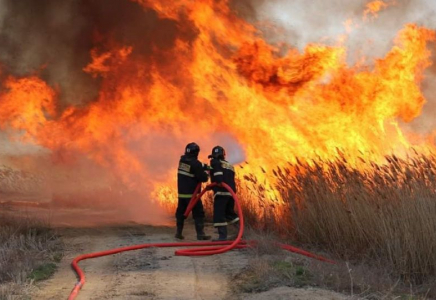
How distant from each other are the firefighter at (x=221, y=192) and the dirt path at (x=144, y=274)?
3.58 feet

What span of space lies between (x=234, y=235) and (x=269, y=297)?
4479mm

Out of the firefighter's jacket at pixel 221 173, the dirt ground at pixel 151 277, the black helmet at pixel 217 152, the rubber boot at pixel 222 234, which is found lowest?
the dirt ground at pixel 151 277

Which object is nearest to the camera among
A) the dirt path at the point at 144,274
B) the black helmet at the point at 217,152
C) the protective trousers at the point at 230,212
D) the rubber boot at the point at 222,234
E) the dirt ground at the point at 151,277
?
the dirt ground at the point at 151,277

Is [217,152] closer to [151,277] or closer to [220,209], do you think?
[220,209]

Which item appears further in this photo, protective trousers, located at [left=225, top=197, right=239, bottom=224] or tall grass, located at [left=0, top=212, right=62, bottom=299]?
protective trousers, located at [left=225, top=197, right=239, bottom=224]

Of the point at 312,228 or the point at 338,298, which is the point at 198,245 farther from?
the point at 338,298

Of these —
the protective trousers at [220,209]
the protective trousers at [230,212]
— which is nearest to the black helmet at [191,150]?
the protective trousers at [220,209]

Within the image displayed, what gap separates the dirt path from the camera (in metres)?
6.30

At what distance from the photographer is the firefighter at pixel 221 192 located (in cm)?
976

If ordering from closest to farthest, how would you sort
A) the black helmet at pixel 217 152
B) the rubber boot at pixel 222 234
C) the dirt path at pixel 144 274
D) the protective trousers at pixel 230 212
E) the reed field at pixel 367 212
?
the dirt path at pixel 144 274 → the reed field at pixel 367 212 → the rubber boot at pixel 222 234 → the black helmet at pixel 217 152 → the protective trousers at pixel 230 212

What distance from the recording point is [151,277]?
7055 mm

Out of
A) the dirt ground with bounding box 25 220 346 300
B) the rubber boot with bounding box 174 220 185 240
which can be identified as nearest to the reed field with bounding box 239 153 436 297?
the dirt ground with bounding box 25 220 346 300

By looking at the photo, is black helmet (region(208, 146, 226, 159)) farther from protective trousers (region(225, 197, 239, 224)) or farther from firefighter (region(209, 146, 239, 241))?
protective trousers (region(225, 197, 239, 224))

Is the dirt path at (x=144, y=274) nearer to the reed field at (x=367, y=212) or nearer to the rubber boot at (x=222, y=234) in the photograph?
the rubber boot at (x=222, y=234)
